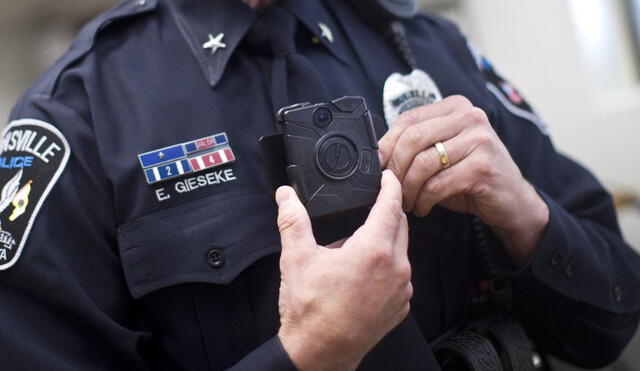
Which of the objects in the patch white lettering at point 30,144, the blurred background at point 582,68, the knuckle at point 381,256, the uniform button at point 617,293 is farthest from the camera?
the blurred background at point 582,68

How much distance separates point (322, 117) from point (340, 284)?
164mm

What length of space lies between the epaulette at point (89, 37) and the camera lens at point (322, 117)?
315 millimetres

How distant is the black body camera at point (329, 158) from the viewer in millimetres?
564

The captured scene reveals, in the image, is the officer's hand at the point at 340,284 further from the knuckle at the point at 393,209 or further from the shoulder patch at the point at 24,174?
the shoulder patch at the point at 24,174

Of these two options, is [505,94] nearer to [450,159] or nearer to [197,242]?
[450,159]

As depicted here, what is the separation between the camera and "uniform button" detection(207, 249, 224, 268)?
0.65 meters

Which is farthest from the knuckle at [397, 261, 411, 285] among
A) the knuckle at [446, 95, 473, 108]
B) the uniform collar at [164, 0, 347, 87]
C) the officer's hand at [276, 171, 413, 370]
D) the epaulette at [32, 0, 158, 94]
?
the epaulette at [32, 0, 158, 94]

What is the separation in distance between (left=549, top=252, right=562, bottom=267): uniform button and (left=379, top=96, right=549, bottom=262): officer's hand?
0.12 meters

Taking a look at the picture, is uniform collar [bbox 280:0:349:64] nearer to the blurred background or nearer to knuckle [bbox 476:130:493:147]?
knuckle [bbox 476:130:493:147]

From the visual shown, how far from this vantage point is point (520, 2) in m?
2.16

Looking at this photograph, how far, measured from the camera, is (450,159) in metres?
0.65

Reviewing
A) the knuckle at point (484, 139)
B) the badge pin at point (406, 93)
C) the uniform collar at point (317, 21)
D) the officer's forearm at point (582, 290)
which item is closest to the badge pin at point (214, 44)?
the uniform collar at point (317, 21)

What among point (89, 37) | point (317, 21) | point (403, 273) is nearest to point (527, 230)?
point (403, 273)

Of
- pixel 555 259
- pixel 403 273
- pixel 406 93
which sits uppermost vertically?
pixel 406 93
